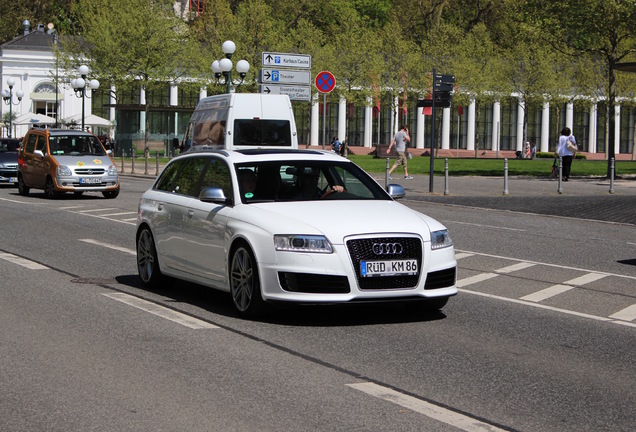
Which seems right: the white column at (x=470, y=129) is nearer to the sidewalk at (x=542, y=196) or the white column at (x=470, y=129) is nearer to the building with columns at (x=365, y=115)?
the building with columns at (x=365, y=115)

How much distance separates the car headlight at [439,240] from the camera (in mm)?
9903

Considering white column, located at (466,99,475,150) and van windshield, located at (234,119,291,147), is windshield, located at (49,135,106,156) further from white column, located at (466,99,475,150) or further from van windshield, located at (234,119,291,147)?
white column, located at (466,99,475,150)

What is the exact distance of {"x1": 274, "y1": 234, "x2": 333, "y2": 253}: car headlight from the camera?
953 centimetres

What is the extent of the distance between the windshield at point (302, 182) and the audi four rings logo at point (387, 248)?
1.35m

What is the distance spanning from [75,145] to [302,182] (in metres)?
21.0

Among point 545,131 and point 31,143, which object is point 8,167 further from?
point 545,131

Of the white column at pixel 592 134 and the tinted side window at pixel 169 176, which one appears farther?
the white column at pixel 592 134

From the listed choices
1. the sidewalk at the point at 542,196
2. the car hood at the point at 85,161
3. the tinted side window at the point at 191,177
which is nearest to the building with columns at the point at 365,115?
the sidewalk at the point at 542,196

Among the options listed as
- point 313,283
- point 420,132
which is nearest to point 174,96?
point 420,132

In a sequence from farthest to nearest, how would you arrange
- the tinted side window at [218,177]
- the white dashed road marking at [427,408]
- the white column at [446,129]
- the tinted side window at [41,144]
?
the white column at [446,129] < the tinted side window at [41,144] < the tinted side window at [218,177] < the white dashed road marking at [427,408]

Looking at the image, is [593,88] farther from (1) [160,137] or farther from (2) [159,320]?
(2) [159,320]

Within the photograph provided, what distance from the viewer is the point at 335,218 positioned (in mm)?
9836

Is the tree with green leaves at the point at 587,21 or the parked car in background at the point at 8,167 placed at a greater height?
the tree with green leaves at the point at 587,21

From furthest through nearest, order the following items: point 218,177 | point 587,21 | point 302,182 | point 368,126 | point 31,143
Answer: point 368,126 → point 587,21 → point 31,143 → point 218,177 → point 302,182
